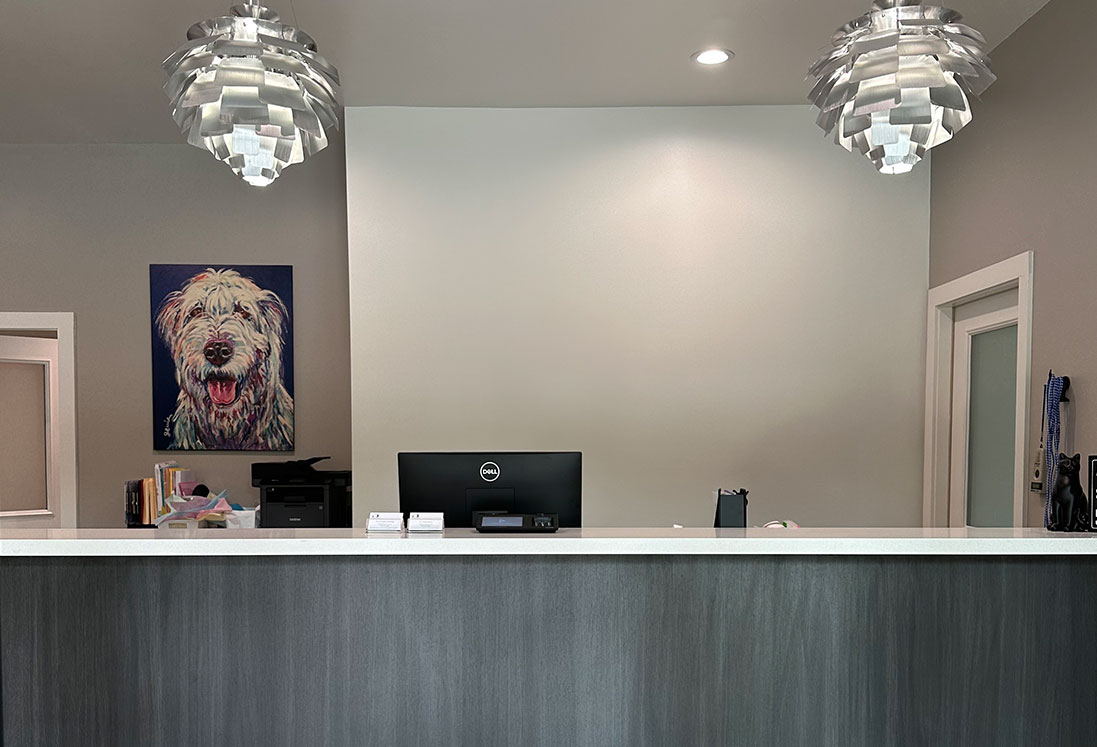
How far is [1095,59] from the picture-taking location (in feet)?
8.93

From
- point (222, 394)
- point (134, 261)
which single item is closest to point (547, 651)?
point (222, 394)

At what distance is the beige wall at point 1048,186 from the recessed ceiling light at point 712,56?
106 cm

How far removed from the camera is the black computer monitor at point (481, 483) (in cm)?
248

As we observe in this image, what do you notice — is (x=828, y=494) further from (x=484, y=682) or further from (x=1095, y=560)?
(x=484, y=682)

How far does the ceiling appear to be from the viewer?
10.2 ft

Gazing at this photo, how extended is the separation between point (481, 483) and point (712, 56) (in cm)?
213

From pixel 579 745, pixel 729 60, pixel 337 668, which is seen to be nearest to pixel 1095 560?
pixel 579 745

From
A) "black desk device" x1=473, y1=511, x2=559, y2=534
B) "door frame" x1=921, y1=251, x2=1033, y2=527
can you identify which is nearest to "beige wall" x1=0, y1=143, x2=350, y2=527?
"black desk device" x1=473, y1=511, x2=559, y2=534

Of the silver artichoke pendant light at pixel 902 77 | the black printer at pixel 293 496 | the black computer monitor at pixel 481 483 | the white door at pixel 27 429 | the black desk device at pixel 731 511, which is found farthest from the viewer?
the white door at pixel 27 429

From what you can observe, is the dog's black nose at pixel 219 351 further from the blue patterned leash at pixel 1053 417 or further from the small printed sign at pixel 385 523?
the blue patterned leash at pixel 1053 417

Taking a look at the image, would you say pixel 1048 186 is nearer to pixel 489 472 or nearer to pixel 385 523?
pixel 489 472

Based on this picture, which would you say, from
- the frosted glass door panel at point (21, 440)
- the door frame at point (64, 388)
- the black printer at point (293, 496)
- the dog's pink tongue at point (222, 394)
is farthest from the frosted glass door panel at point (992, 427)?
the frosted glass door panel at point (21, 440)

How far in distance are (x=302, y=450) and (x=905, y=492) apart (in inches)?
126

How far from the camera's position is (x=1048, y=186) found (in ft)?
9.75
